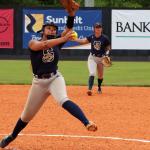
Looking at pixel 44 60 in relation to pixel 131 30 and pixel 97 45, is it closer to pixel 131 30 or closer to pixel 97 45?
pixel 97 45

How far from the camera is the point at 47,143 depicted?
8.20 metres

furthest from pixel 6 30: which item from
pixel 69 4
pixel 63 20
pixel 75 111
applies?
pixel 75 111

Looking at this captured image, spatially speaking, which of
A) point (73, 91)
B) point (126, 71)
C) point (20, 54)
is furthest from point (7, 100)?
Result: point (20, 54)

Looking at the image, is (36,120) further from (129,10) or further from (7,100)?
(129,10)

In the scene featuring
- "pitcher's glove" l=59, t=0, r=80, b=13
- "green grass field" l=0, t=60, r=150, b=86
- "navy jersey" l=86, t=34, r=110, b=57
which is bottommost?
"green grass field" l=0, t=60, r=150, b=86

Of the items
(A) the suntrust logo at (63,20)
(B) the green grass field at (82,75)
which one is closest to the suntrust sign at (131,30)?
(A) the suntrust logo at (63,20)

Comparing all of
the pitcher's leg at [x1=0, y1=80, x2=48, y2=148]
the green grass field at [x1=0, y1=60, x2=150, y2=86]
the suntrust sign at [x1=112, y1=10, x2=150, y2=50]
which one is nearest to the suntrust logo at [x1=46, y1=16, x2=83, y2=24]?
the suntrust sign at [x1=112, y1=10, x2=150, y2=50]

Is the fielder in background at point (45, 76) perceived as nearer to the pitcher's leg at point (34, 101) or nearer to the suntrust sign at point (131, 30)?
the pitcher's leg at point (34, 101)

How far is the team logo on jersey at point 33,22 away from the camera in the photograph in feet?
97.2

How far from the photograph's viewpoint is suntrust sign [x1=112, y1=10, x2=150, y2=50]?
2922 centimetres

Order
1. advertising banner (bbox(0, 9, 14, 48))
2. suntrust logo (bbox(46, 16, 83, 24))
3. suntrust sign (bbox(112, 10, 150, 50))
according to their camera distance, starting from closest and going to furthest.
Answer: suntrust sign (bbox(112, 10, 150, 50)) → suntrust logo (bbox(46, 16, 83, 24)) → advertising banner (bbox(0, 9, 14, 48))

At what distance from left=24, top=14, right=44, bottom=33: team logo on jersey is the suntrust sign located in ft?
12.7

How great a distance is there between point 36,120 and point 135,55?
19.5 m

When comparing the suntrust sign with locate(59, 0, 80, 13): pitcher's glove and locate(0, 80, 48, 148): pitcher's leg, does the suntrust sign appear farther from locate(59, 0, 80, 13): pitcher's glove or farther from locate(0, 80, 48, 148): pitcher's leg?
locate(59, 0, 80, 13): pitcher's glove
